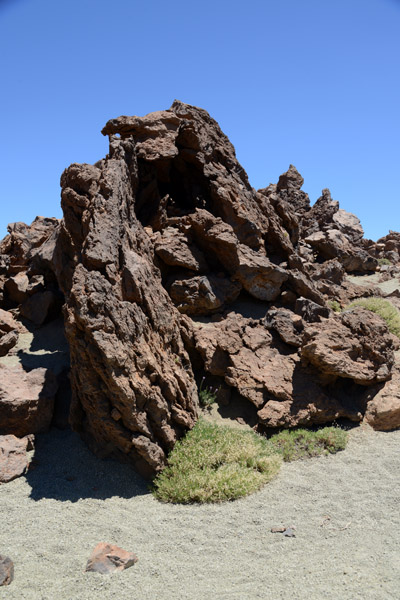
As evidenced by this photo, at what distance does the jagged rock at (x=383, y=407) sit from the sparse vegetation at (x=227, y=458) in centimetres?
A: 104

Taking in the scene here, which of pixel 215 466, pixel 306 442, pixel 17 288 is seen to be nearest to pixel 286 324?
pixel 306 442

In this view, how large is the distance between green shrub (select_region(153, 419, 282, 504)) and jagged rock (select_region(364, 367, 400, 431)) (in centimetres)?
276

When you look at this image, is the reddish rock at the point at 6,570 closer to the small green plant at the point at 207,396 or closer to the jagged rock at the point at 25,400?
the jagged rock at the point at 25,400

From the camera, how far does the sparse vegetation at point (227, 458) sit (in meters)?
7.52

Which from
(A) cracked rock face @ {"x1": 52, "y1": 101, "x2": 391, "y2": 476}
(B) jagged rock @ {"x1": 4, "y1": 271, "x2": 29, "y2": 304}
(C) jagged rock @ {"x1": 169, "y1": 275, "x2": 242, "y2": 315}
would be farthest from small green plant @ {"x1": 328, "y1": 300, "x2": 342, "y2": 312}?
(B) jagged rock @ {"x1": 4, "y1": 271, "x2": 29, "y2": 304}

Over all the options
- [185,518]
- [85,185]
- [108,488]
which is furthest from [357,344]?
[85,185]

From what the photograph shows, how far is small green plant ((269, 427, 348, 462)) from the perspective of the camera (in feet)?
29.3

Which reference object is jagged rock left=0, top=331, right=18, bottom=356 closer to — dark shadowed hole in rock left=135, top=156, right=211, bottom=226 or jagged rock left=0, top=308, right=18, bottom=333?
jagged rock left=0, top=308, right=18, bottom=333

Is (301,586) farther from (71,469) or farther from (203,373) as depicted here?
(203,373)

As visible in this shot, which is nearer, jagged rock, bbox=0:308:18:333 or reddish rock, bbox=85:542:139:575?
reddish rock, bbox=85:542:139:575

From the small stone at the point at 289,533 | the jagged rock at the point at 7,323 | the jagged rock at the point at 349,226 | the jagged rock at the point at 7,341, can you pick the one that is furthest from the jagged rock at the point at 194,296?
the jagged rock at the point at 349,226

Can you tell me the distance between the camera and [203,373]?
10875mm

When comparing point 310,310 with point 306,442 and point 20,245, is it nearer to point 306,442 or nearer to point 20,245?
point 306,442

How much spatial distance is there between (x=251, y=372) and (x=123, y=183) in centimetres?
544
